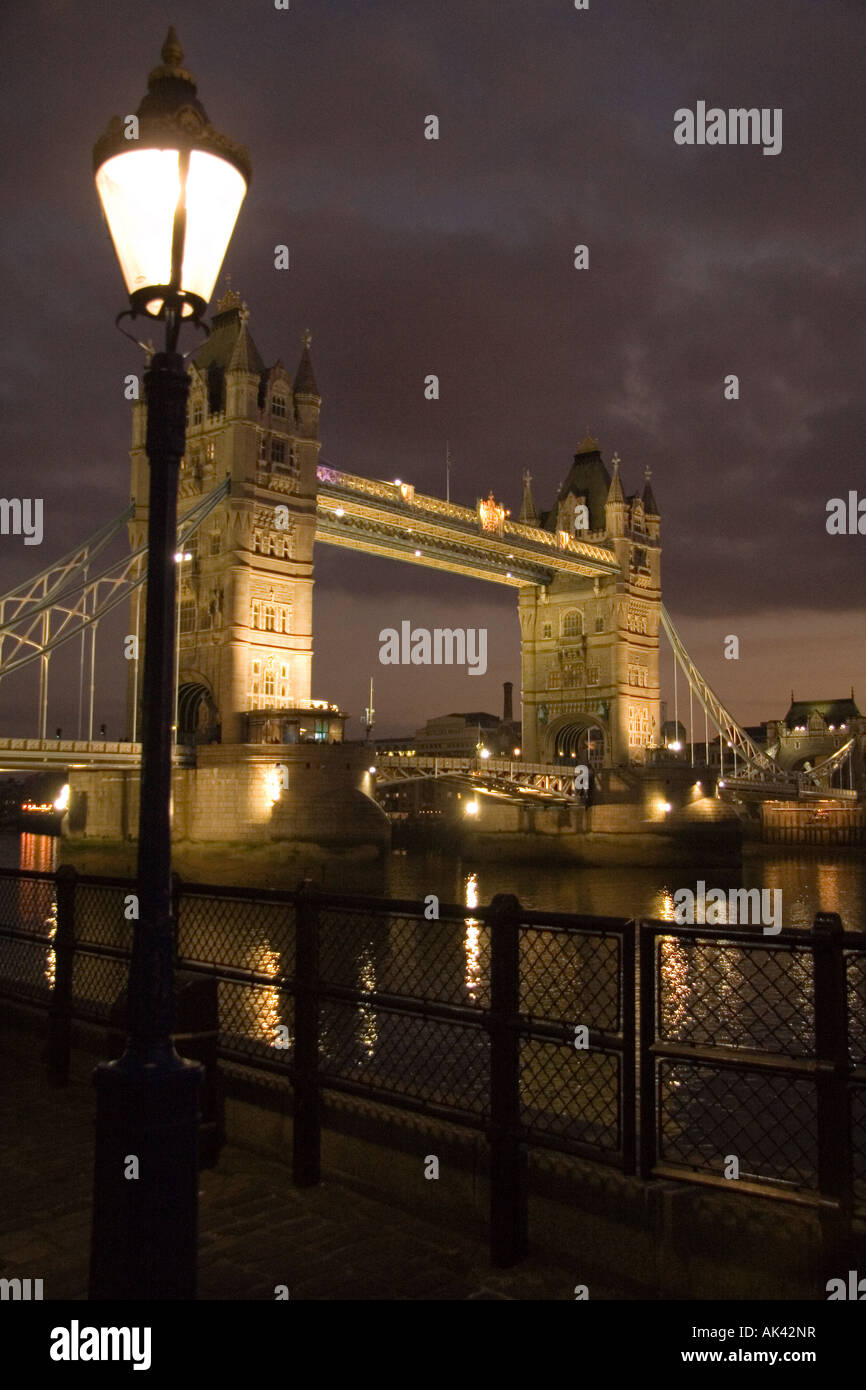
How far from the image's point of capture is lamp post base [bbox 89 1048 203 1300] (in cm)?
306

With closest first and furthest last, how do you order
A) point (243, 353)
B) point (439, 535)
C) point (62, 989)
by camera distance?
point (62, 989)
point (243, 353)
point (439, 535)

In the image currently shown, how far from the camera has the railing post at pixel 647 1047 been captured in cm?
389

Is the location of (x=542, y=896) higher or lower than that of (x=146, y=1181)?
lower

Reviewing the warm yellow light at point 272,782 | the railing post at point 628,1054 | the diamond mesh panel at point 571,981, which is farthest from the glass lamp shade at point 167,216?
the warm yellow light at point 272,782

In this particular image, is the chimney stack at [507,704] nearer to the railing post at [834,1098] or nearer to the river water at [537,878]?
the river water at [537,878]

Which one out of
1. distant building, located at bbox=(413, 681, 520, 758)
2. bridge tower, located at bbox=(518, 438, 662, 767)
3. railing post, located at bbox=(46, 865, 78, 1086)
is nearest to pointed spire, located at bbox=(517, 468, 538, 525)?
bridge tower, located at bbox=(518, 438, 662, 767)

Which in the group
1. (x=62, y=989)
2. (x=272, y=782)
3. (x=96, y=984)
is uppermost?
(x=272, y=782)

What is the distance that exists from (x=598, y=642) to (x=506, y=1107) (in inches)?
2259

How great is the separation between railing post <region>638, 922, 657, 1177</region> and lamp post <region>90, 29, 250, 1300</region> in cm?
164

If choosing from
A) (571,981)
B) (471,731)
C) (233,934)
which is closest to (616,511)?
(471,731)

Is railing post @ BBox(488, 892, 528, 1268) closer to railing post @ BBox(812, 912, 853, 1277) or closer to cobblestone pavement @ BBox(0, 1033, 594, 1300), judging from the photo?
cobblestone pavement @ BBox(0, 1033, 594, 1300)

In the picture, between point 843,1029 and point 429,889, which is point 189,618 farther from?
point 843,1029

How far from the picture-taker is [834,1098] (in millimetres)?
3465

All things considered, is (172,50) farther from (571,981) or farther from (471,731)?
(471,731)
